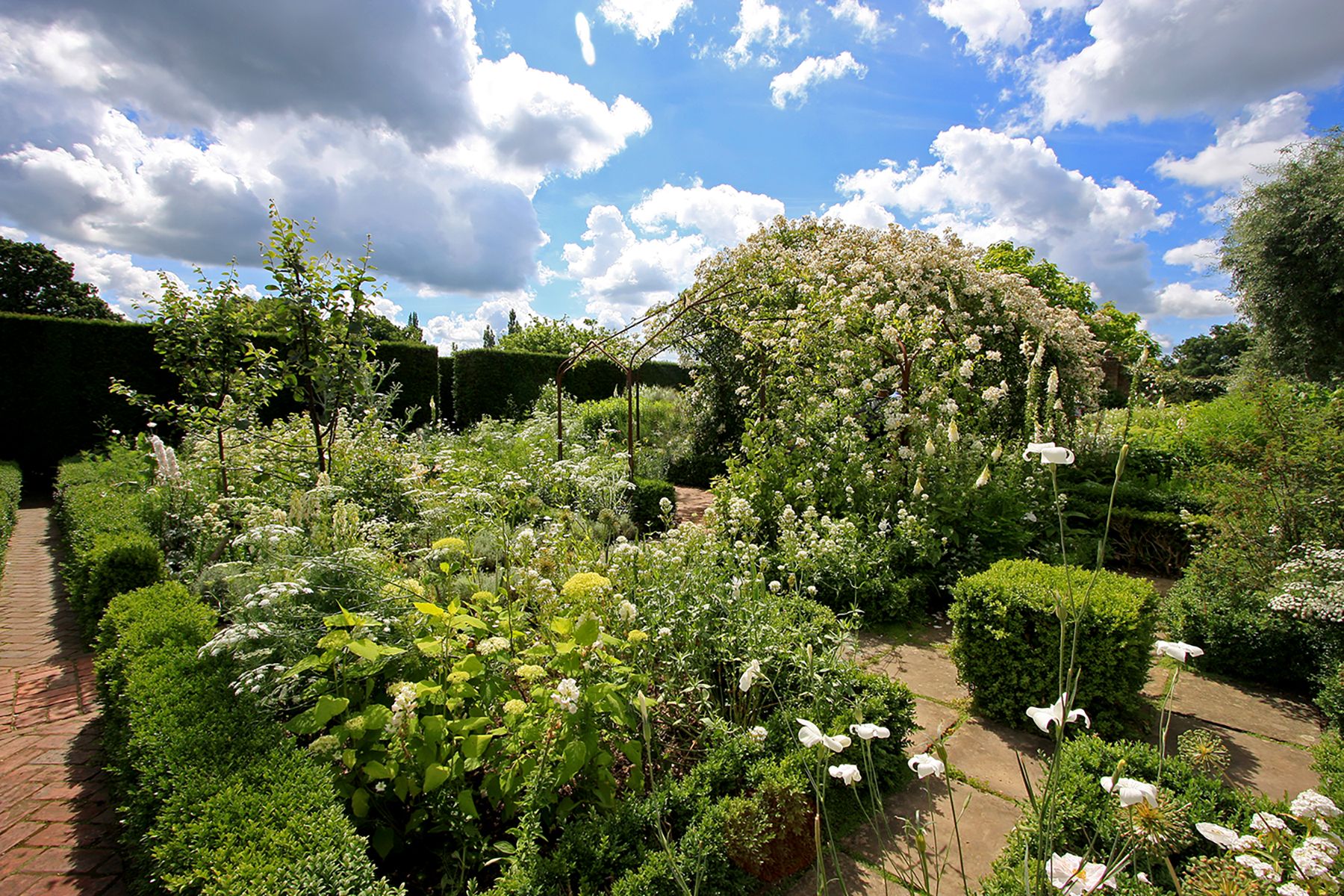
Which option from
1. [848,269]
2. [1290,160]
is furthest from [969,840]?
[1290,160]

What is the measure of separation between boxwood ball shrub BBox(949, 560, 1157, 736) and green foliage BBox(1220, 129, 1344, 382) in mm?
14049

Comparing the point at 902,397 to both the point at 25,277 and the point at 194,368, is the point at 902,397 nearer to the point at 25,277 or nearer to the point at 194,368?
the point at 194,368

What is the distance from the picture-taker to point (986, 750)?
2729mm

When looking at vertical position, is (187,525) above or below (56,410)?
below

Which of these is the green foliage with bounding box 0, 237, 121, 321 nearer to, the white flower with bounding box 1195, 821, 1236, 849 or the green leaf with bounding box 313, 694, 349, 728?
the green leaf with bounding box 313, 694, 349, 728

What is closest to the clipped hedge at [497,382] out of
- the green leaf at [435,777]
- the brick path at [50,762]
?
the brick path at [50,762]

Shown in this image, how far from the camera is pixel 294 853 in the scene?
150 centimetres

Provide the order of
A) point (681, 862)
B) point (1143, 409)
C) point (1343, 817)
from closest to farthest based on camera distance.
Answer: point (1343, 817) < point (681, 862) < point (1143, 409)

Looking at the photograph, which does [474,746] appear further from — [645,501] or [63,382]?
[63,382]

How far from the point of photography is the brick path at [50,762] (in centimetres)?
207

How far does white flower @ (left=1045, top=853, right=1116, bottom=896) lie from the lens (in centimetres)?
102

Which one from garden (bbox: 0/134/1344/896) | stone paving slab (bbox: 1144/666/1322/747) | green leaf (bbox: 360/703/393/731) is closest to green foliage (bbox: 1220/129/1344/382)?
garden (bbox: 0/134/1344/896)

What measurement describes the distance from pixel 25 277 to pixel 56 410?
28.7 m

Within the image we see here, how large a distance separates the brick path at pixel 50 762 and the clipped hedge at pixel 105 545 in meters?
0.24
